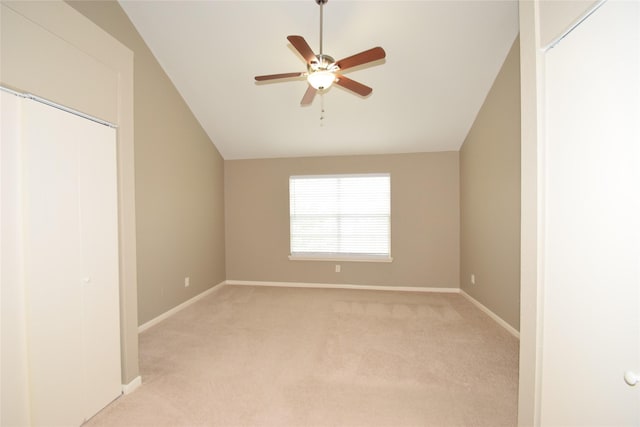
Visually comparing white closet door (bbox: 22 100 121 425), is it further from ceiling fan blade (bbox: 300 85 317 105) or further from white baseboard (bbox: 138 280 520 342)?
ceiling fan blade (bbox: 300 85 317 105)

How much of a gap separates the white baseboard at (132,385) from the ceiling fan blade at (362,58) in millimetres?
2801

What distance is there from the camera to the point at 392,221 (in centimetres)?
463

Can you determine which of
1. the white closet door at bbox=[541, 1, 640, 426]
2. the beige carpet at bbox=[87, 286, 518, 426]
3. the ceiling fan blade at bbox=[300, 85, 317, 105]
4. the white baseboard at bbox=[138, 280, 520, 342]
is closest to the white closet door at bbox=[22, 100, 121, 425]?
the beige carpet at bbox=[87, 286, 518, 426]

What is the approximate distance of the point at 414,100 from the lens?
3.53m

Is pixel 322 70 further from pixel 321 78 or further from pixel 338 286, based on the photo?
pixel 338 286

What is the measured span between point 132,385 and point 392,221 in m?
3.87

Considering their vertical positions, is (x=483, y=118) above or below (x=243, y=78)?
below

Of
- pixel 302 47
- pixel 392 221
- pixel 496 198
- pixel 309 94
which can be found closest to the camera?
pixel 302 47

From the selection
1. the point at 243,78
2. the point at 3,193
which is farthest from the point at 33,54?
the point at 243,78

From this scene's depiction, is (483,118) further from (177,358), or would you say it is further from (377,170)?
(177,358)

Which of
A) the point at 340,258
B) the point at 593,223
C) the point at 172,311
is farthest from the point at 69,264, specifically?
the point at 340,258

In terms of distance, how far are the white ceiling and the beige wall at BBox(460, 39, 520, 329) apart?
25 centimetres

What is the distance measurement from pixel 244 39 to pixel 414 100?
216cm

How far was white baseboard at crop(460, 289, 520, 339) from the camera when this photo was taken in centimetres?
289
